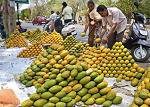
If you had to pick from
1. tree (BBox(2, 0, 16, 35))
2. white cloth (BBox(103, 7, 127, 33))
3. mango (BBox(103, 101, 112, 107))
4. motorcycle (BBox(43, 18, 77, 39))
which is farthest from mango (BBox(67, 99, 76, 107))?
tree (BBox(2, 0, 16, 35))

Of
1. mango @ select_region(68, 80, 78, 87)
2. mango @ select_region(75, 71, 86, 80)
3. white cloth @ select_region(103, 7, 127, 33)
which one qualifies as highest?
white cloth @ select_region(103, 7, 127, 33)

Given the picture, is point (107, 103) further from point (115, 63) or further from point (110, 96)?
point (115, 63)

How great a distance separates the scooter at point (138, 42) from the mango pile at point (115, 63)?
7.83 feet

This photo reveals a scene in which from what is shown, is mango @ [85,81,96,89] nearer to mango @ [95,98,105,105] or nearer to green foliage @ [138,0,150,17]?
mango @ [95,98,105,105]

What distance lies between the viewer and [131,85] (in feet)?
15.4

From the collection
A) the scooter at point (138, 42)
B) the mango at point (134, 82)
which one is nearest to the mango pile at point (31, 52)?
the scooter at point (138, 42)

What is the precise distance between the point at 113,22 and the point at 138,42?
139 cm

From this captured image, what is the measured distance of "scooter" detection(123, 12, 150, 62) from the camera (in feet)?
24.4

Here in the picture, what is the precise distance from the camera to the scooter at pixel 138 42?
7434mm

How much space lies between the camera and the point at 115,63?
202 inches

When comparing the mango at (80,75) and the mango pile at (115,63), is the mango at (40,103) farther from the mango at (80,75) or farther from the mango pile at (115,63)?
the mango pile at (115,63)

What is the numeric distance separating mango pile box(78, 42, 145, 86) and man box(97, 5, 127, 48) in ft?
3.62

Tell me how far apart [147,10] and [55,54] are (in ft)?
81.4

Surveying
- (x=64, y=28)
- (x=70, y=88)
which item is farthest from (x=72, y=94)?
(x=64, y=28)
